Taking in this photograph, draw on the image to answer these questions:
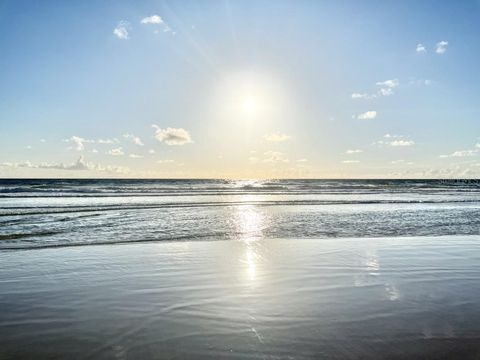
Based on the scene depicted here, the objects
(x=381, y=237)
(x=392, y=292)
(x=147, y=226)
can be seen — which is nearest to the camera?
(x=392, y=292)

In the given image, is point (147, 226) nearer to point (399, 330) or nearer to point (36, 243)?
point (36, 243)

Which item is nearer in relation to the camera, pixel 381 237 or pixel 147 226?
pixel 381 237

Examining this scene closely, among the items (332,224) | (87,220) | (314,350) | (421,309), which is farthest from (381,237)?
(87,220)

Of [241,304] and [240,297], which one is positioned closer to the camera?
[241,304]

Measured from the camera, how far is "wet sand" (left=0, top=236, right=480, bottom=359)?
444cm

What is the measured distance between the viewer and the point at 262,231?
49.9 feet

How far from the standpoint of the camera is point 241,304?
6.00 metres

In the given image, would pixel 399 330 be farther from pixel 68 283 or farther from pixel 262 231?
pixel 262 231

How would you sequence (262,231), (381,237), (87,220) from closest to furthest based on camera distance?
(381,237) < (262,231) < (87,220)

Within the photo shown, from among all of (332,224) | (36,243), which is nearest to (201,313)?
(36,243)

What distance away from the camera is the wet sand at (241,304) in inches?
175

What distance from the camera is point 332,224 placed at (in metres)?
17.1

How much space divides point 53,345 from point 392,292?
556 centimetres

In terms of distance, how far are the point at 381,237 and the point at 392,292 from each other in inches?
283
